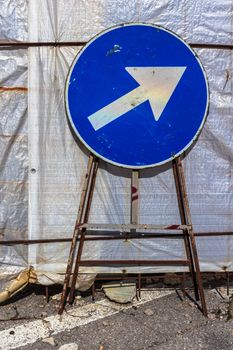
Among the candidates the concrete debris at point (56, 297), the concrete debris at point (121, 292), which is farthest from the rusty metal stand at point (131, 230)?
the concrete debris at point (121, 292)

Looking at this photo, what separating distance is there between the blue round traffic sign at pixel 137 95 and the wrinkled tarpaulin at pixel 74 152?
152 mm

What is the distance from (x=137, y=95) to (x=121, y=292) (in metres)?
1.61

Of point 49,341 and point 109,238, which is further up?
point 109,238

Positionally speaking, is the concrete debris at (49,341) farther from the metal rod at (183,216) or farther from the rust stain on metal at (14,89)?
the rust stain on metal at (14,89)

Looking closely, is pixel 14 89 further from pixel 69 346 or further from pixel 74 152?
pixel 69 346

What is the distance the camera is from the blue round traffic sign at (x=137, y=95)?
3.34m

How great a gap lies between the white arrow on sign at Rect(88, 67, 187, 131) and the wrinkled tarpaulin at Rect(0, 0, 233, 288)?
28cm

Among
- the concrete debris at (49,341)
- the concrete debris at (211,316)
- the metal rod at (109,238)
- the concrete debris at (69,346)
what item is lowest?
the concrete debris at (69,346)

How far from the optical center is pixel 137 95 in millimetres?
3387

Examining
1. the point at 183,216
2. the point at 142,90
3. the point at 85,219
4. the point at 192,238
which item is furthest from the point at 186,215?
the point at 142,90

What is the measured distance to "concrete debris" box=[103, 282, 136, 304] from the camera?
3674mm

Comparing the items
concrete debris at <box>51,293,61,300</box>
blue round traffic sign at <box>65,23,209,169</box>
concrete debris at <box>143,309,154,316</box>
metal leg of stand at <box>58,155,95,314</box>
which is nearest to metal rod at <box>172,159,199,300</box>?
blue round traffic sign at <box>65,23,209,169</box>

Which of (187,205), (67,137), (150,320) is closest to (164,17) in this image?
(67,137)

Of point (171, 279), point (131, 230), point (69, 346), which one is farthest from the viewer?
point (171, 279)
